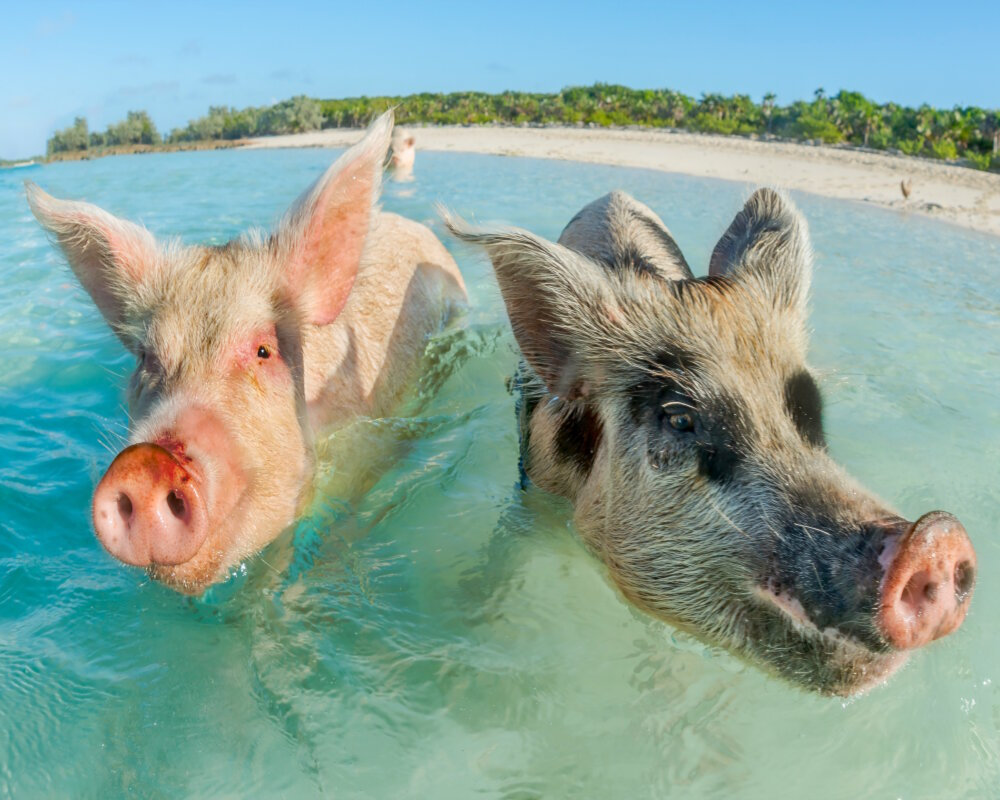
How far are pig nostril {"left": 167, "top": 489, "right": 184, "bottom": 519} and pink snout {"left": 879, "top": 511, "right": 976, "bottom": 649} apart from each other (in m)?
2.22

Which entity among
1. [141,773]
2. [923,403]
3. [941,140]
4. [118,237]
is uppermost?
[941,140]

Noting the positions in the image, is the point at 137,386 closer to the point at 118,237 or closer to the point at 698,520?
the point at 118,237

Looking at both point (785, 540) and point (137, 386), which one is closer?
point (785, 540)

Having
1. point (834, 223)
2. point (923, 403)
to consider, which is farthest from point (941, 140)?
point (923, 403)

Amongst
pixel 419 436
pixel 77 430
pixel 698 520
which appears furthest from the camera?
pixel 77 430

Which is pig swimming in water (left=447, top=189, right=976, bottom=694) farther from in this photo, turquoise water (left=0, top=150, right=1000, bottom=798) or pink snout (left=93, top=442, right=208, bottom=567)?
pink snout (left=93, top=442, right=208, bottom=567)

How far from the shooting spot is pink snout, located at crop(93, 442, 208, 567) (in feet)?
8.34

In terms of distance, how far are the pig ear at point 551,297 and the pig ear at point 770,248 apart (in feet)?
2.23

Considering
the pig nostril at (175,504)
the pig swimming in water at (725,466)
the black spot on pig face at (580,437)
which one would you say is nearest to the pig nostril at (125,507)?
the pig nostril at (175,504)

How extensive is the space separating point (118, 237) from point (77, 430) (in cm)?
244

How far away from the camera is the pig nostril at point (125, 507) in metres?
2.60

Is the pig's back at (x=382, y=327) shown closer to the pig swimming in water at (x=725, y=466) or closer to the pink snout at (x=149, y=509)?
the pig swimming in water at (x=725, y=466)

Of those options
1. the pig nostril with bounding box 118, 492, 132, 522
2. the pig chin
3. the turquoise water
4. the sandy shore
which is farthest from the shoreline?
the pig nostril with bounding box 118, 492, 132, 522

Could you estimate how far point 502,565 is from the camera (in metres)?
3.99
